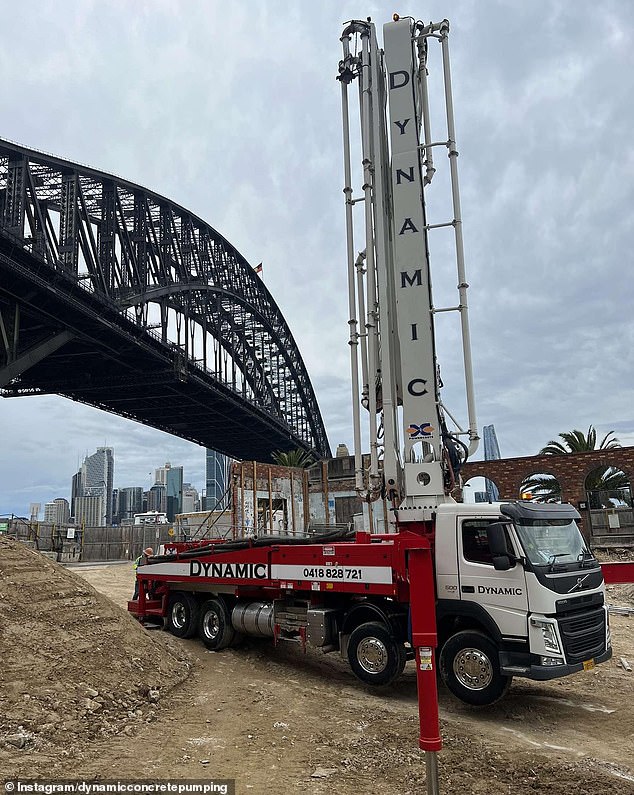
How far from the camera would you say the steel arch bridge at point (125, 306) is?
34.3 m

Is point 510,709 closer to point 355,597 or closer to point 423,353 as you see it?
point 355,597

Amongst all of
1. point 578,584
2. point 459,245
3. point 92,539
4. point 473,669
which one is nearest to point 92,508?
point 92,539

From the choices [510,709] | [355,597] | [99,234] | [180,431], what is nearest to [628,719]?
[510,709]

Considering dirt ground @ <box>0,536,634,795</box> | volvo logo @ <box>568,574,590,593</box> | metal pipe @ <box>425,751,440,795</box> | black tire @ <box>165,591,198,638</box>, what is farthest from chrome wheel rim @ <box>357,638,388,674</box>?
black tire @ <box>165,591,198,638</box>

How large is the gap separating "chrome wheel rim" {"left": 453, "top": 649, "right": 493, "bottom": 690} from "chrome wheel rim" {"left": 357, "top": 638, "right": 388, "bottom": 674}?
1161 millimetres

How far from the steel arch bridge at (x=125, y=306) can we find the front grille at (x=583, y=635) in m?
29.2

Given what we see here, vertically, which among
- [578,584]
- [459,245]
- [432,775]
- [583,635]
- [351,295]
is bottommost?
[432,775]

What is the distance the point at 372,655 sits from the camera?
30.8ft

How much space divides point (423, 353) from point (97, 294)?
32315 mm

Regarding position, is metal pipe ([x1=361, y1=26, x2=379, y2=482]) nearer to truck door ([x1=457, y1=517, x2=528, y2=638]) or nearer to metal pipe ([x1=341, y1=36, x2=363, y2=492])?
metal pipe ([x1=341, y1=36, x2=363, y2=492])

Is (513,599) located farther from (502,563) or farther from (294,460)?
(294,460)

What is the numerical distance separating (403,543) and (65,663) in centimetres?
481

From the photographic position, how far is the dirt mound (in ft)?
24.2

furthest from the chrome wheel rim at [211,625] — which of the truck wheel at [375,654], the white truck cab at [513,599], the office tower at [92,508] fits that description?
the office tower at [92,508]
